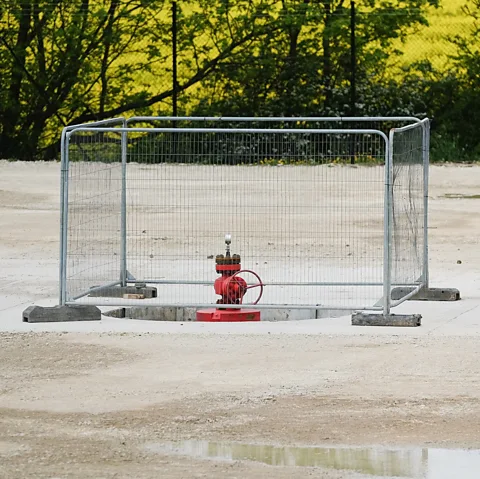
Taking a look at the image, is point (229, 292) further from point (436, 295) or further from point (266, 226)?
point (266, 226)

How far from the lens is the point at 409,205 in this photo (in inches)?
494

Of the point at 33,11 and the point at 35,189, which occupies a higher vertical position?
the point at 33,11

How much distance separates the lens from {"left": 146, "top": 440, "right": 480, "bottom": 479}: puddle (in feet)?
23.0

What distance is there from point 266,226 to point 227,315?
25.5ft

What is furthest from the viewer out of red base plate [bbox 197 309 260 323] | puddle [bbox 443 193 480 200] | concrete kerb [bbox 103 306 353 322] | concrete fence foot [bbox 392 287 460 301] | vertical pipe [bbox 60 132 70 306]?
puddle [bbox 443 193 480 200]

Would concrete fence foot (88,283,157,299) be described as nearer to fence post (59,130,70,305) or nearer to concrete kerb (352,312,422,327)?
fence post (59,130,70,305)

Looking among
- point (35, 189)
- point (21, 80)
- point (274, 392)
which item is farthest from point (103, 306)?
point (21, 80)

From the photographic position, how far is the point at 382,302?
11.7 m

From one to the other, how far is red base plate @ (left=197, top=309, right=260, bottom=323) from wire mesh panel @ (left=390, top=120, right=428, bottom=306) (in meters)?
1.30

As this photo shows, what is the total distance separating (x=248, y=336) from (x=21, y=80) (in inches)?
881

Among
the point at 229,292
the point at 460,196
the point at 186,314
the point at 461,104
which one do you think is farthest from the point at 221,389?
the point at 461,104

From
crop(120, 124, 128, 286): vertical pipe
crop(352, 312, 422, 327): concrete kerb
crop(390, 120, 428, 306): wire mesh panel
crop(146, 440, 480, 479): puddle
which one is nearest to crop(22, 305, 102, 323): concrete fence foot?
crop(120, 124, 128, 286): vertical pipe

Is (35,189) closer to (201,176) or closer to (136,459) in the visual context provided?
(201,176)

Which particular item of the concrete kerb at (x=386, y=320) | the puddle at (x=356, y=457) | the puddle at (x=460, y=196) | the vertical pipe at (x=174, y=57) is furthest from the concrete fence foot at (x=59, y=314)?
the vertical pipe at (x=174, y=57)
